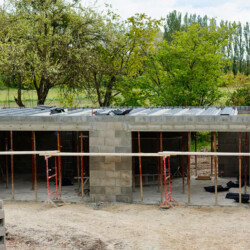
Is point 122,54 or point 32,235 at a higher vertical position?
point 122,54

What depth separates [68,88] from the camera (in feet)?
118

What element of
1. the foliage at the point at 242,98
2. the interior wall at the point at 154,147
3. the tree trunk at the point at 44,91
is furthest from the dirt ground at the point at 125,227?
the foliage at the point at 242,98

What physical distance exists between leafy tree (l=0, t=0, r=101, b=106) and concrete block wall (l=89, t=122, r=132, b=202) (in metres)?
14.8

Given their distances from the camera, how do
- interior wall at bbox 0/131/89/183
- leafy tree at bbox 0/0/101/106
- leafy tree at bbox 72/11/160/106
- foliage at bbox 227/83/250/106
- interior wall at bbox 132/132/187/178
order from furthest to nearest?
foliage at bbox 227/83/250/106
leafy tree at bbox 72/11/160/106
leafy tree at bbox 0/0/101/106
interior wall at bbox 0/131/89/183
interior wall at bbox 132/132/187/178

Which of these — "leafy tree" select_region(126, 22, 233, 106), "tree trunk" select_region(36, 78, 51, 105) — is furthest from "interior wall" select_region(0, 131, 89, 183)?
"leafy tree" select_region(126, 22, 233, 106)

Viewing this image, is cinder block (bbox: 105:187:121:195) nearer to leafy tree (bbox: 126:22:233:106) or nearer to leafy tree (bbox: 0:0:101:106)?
leafy tree (bbox: 126:22:233:106)

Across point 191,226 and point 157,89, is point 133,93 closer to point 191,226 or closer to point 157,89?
point 157,89

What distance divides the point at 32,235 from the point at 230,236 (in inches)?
253

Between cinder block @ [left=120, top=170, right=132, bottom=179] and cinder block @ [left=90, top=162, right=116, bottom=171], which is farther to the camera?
cinder block @ [left=90, top=162, right=116, bottom=171]

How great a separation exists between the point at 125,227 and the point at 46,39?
22063 millimetres

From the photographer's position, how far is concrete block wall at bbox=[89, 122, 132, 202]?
18438 mm

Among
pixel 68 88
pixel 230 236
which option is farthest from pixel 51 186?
pixel 68 88

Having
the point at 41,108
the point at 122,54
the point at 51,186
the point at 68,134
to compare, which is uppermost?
the point at 122,54

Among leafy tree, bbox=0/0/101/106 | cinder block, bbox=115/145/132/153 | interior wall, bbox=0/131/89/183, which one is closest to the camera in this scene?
cinder block, bbox=115/145/132/153
